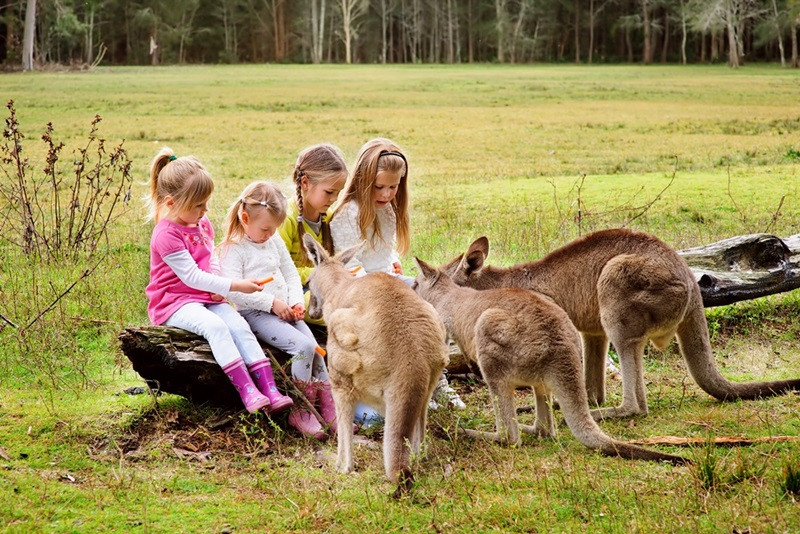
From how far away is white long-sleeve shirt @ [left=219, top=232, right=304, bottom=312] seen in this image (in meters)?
5.37

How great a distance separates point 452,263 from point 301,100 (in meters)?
23.9

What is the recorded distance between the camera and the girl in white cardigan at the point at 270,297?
17.6 ft

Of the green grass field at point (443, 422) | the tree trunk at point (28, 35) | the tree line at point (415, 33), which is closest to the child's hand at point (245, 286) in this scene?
the green grass field at point (443, 422)

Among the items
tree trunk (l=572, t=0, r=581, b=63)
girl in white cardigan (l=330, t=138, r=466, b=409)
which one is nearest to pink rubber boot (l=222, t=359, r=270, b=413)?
girl in white cardigan (l=330, t=138, r=466, b=409)

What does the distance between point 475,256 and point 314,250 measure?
1.00m

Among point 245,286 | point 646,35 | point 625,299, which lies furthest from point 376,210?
point 646,35

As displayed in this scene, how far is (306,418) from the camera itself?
205 inches

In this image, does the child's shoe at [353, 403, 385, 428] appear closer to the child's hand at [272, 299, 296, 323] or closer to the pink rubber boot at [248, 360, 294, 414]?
the pink rubber boot at [248, 360, 294, 414]

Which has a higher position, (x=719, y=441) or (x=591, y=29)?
(x=591, y=29)

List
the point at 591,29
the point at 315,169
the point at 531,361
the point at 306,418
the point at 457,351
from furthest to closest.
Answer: the point at 591,29 → the point at 457,351 → the point at 315,169 → the point at 306,418 → the point at 531,361

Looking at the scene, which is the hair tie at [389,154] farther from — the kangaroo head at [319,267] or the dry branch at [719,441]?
the dry branch at [719,441]

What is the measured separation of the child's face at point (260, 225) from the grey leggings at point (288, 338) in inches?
18.3

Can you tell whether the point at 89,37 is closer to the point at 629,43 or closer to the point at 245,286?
the point at 629,43

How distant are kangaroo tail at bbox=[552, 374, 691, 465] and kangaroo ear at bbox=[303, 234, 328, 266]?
5.62 feet
